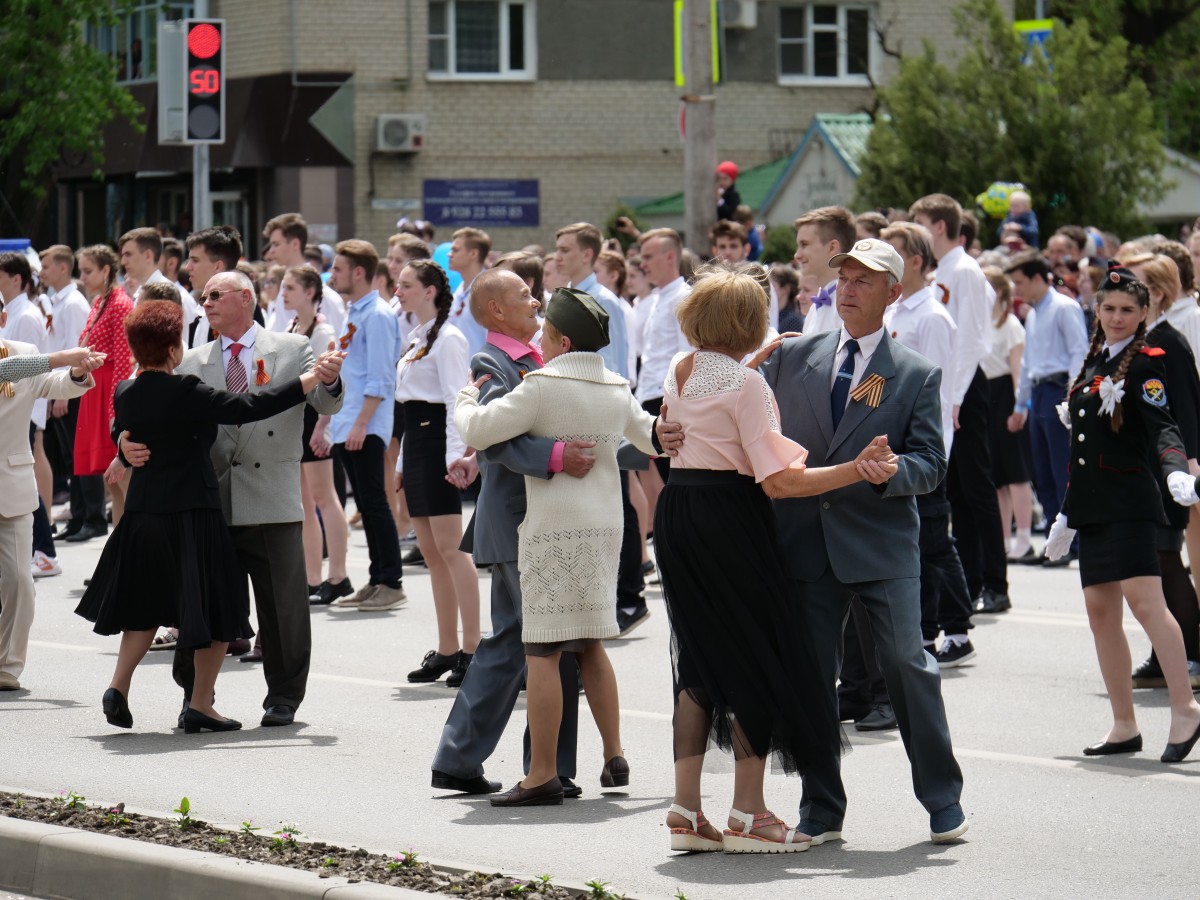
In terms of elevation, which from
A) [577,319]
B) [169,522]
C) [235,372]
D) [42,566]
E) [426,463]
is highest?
[577,319]

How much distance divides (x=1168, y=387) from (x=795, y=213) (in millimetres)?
25326

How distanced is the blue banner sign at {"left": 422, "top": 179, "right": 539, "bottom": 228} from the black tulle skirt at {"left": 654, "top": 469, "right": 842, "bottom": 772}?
29.7m

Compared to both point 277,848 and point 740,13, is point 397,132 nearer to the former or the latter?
point 740,13

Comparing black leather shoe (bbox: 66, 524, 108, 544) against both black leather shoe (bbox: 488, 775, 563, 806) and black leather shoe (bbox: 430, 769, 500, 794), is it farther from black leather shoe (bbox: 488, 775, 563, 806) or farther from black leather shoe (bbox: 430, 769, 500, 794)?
black leather shoe (bbox: 488, 775, 563, 806)

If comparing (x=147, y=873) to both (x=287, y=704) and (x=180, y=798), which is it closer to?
(x=180, y=798)

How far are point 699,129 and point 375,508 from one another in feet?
29.5

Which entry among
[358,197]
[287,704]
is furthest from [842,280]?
[358,197]

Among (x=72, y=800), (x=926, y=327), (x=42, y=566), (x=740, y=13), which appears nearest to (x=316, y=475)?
(x=42, y=566)

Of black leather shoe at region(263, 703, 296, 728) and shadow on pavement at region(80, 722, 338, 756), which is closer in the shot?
shadow on pavement at region(80, 722, 338, 756)

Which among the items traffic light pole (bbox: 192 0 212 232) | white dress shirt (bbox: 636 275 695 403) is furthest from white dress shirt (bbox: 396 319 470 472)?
traffic light pole (bbox: 192 0 212 232)

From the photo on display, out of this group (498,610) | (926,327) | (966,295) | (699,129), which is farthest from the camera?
(699,129)

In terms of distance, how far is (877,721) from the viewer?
8.80m

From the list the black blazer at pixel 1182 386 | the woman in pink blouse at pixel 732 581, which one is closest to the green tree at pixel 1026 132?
the black blazer at pixel 1182 386

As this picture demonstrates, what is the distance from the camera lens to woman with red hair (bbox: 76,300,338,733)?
845 centimetres
